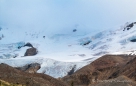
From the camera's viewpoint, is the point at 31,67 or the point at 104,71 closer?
the point at 104,71

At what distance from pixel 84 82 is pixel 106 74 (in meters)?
10.0

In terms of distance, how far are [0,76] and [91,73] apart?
233ft

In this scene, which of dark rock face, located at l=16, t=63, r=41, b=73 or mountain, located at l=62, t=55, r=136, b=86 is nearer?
mountain, located at l=62, t=55, r=136, b=86

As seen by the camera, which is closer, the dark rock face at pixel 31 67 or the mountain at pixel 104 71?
the mountain at pixel 104 71

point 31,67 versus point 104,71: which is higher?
point 31,67

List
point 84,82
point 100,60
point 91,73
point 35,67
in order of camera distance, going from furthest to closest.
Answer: point 35,67 < point 100,60 < point 91,73 < point 84,82

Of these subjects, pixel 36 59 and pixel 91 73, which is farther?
pixel 36 59

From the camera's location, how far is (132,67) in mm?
110812

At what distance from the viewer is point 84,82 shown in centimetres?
12475

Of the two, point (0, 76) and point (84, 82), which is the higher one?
point (0, 76)

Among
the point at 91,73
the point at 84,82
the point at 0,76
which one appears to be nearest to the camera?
the point at 0,76

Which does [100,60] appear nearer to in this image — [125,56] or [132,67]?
[125,56]

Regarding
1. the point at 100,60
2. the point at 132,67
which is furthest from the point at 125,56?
the point at 132,67

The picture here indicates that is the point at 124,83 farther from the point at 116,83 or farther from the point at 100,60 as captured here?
the point at 100,60
